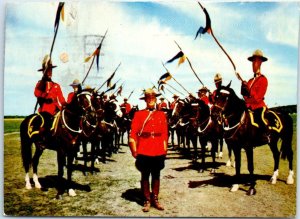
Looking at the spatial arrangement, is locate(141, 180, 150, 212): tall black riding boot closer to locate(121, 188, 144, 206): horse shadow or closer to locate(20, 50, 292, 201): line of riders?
locate(121, 188, 144, 206): horse shadow

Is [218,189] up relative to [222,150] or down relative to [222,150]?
down

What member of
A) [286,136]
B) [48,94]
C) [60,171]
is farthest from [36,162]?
[286,136]

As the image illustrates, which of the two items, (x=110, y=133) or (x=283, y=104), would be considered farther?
(x=110, y=133)

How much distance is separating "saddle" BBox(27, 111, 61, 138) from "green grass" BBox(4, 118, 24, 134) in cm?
15

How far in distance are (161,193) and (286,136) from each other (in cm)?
189

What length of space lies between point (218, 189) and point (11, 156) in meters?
2.90

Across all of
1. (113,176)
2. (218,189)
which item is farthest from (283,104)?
(113,176)

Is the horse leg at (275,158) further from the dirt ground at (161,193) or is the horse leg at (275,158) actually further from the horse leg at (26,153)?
the horse leg at (26,153)

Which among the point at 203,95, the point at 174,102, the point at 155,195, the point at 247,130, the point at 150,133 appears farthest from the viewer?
the point at 174,102

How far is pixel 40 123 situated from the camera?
618 centimetres

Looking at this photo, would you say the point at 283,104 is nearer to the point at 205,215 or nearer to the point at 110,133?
the point at 205,215

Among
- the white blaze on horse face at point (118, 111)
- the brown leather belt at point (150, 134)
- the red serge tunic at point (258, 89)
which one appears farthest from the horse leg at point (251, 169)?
the white blaze on horse face at point (118, 111)

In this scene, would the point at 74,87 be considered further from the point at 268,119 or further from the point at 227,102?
the point at 268,119

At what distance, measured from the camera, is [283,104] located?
19.9ft
